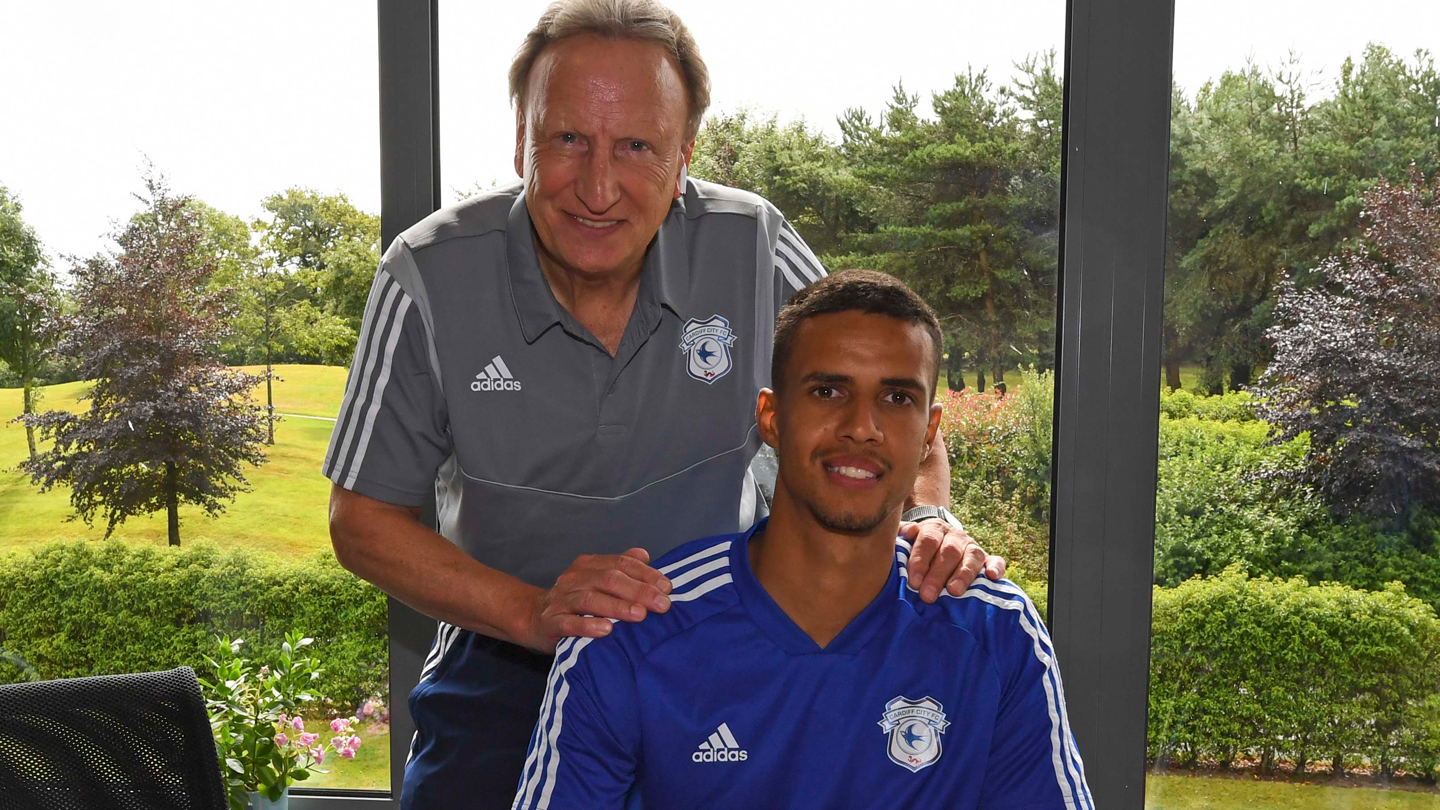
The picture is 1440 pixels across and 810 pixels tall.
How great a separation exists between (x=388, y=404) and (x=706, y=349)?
45 cm

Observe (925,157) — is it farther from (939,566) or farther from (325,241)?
(325,241)

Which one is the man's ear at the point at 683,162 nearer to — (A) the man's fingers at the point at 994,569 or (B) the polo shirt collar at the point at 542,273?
(B) the polo shirt collar at the point at 542,273

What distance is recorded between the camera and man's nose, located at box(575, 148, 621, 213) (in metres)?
1.46

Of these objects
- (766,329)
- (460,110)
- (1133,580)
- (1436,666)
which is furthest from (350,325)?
(1436,666)

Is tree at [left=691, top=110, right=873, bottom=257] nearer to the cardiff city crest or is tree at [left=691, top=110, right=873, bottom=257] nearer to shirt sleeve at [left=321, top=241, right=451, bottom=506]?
the cardiff city crest

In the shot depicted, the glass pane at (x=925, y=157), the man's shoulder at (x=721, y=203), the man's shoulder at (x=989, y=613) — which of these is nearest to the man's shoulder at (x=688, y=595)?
the man's shoulder at (x=989, y=613)

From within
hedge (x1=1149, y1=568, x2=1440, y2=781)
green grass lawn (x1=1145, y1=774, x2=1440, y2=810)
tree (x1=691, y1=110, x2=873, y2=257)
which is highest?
tree (x1=691, y1=110, x2=873, y2=257)

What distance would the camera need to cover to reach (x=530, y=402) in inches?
61.8

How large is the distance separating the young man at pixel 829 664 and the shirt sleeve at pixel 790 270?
339mm

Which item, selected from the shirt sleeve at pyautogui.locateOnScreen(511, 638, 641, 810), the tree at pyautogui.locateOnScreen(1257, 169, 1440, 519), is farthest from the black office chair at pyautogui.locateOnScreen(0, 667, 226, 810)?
the tree at pyautogui.locateOnScreen(1257, 169, 1440, 519)

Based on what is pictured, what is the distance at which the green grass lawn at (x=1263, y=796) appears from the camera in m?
1.99

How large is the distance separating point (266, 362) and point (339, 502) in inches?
28.4

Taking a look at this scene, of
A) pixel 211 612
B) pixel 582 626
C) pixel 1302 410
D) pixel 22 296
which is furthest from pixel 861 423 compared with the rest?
pixel 22 296

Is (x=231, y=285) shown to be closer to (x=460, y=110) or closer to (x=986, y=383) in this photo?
(x=460, y=110)
